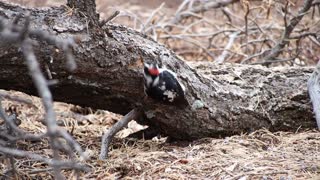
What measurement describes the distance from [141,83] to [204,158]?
47cm

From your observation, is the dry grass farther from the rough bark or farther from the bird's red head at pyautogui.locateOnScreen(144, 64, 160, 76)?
the bird's red head at pyautogui.locateOnScreen(144, 64, 160, 76)

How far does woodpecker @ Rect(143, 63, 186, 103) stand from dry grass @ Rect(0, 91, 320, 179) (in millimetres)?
271

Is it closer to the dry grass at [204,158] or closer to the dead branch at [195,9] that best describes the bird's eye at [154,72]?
the dry grass at [204,158]

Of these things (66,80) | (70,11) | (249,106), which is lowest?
(249,106)

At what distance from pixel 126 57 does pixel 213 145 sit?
2.05 feet

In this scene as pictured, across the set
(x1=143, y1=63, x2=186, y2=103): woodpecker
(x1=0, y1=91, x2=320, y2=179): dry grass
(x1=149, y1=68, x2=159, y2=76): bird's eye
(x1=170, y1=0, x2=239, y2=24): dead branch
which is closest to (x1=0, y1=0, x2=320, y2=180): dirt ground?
(x1=0, y1=91, x2=320, y2=179): dry grass

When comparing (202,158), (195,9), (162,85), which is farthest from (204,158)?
(195,9)

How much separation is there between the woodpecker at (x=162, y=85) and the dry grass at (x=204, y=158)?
0.27 meters

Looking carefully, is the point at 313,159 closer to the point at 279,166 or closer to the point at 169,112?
the point at 279,166

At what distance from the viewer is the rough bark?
97.4 inches

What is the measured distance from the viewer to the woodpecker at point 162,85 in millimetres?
2629

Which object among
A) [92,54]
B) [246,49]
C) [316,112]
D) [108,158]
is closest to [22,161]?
[108,158]

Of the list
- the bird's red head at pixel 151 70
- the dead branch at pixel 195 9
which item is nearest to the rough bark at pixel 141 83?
the bird's red head at pixel 151 70

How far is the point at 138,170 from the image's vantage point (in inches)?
96.2
